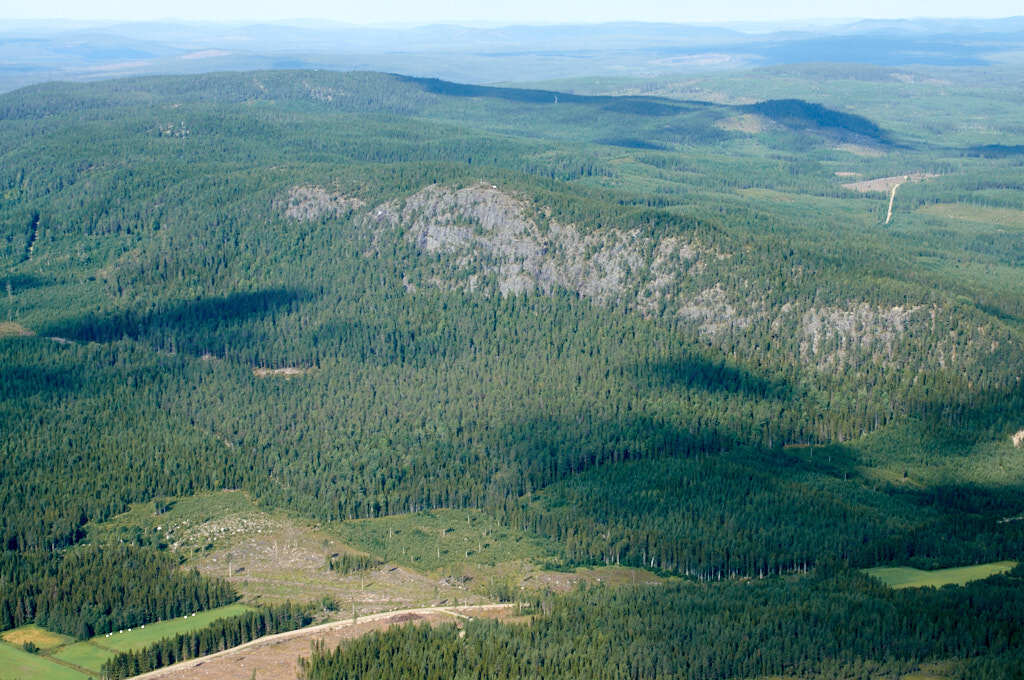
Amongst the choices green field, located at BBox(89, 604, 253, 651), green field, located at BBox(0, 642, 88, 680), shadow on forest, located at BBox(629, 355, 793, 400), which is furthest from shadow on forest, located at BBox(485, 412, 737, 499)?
green field, located at BBox(0, 642, 88, 680)

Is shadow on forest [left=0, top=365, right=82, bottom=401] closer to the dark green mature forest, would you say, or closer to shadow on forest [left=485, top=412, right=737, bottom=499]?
shadow on forest [left=485, top=412, right=737, bottom=499]

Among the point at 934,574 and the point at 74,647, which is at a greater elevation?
the point at 934,574

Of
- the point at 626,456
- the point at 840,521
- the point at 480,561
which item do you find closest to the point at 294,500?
the point at 480,561

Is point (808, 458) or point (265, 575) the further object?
point (808, 458)

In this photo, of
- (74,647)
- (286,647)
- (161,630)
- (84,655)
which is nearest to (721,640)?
(286,647)

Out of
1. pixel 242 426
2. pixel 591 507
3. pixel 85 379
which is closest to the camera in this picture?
pixel 591 507

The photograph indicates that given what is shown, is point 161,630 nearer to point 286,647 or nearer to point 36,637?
point 36,637

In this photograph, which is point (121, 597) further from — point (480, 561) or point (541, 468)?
point (541, 468)
